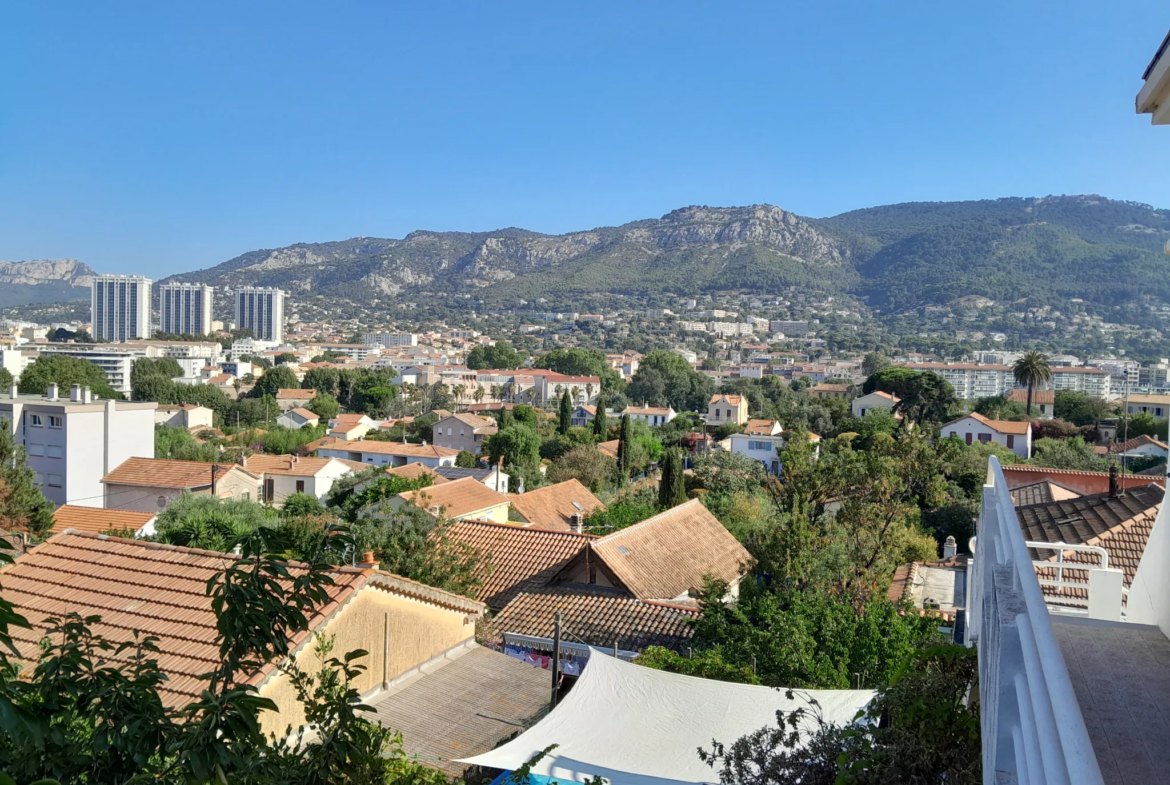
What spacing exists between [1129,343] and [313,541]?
524 feet

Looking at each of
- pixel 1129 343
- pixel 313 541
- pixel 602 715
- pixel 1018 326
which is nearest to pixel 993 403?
pixel 602 715

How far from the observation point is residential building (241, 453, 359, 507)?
116 ft

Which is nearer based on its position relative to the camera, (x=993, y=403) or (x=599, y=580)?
(x=599, y=580)

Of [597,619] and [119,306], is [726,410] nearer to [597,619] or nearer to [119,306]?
[597,619]

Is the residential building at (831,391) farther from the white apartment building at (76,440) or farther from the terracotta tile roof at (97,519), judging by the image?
the terracotta tile roof at (97,519)

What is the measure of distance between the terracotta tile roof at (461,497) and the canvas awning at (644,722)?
43.4ft

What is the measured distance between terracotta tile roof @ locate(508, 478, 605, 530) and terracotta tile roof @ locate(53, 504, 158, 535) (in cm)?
1001

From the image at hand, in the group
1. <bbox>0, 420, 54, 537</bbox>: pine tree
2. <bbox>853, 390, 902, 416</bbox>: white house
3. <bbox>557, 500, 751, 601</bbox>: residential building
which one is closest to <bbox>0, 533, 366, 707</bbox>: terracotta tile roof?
<bbox>557, 500, 751, 601</bbox>: residential building

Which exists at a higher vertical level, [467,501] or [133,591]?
[133,591]

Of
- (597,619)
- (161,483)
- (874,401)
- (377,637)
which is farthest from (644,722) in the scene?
(874,401)

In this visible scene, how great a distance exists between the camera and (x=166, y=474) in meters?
30.9

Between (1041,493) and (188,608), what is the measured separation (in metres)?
18.6

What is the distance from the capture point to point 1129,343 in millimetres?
137000

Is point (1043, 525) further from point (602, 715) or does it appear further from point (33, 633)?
point (33, 633)
